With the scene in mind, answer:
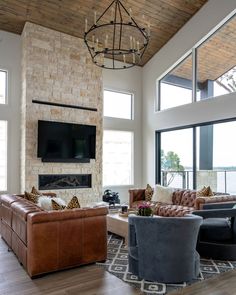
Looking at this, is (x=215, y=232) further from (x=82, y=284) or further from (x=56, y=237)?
(x=56, y=237)

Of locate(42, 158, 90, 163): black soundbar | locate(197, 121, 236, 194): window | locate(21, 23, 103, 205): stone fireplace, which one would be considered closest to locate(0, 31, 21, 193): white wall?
locate(21, 23, 103, 205): stone fireplace

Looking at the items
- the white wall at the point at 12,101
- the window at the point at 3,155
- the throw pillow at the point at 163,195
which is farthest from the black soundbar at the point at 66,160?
the throw pillow at the point at 163,195

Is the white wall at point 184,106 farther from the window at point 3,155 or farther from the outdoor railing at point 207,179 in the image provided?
the window at point 3,155

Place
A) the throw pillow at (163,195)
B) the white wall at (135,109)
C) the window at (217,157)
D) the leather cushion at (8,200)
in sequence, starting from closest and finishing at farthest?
the leather cushion at (8,200) → the throw pillow at (163,195) → the window at (217,157) → the white wall at (135,109)

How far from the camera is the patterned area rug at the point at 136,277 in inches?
121

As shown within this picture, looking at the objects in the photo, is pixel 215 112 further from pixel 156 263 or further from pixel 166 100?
pixel 156 263

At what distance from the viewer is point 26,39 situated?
691 cm

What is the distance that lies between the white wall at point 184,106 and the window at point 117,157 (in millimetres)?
513

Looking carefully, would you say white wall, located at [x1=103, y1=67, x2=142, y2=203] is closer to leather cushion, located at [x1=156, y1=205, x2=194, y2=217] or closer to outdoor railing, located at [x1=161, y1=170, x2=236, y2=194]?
outdoor railing, located at [x1=161, y1=170, x2=236, y2=194]

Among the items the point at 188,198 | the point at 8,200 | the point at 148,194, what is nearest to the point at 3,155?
the point at 8,200

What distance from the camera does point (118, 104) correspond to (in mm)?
8922

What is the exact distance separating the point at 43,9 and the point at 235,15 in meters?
4.45

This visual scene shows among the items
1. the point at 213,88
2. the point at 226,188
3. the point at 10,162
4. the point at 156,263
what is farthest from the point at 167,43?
the point at 156,263

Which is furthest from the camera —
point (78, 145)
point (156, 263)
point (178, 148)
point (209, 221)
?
point (178, 148)
